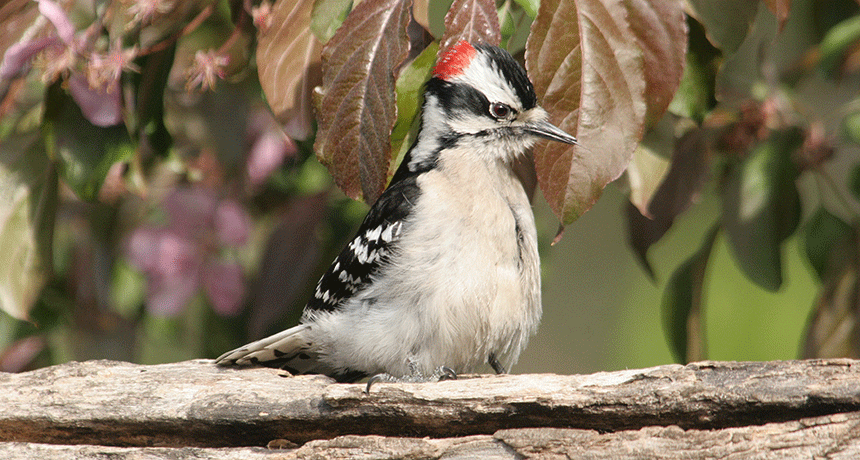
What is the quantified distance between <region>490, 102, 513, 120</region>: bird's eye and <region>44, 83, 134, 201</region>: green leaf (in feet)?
4.26

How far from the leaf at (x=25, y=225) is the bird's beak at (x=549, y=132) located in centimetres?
167

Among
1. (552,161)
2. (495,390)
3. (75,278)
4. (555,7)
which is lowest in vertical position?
(75,278)

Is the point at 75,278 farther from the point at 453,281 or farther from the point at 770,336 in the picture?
the point at 770,336

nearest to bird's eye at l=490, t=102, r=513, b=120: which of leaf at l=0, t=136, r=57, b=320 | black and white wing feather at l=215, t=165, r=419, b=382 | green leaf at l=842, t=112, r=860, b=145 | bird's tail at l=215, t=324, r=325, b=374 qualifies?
black and white wing feather at l=215, t=165, r=419, b=382

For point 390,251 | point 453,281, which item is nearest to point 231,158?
point 390,251

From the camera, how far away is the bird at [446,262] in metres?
2.63

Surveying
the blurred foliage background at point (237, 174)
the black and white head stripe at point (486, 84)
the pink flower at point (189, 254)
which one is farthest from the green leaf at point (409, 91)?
the pink flower at point (189, 254)

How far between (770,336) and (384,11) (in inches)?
196

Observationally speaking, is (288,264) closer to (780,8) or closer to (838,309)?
(780,8)

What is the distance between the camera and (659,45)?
2027 millimetres

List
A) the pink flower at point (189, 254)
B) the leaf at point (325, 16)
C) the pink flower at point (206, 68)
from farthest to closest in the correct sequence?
the pink flower at point (189, 254) → the pink flower at point (206, 68) → the leaf at point (325, 16)

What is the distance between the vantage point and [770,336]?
19.6 feet

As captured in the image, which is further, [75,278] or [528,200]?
[75,278]

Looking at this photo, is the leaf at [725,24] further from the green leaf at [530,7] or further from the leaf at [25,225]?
the leaf at [25,225]
